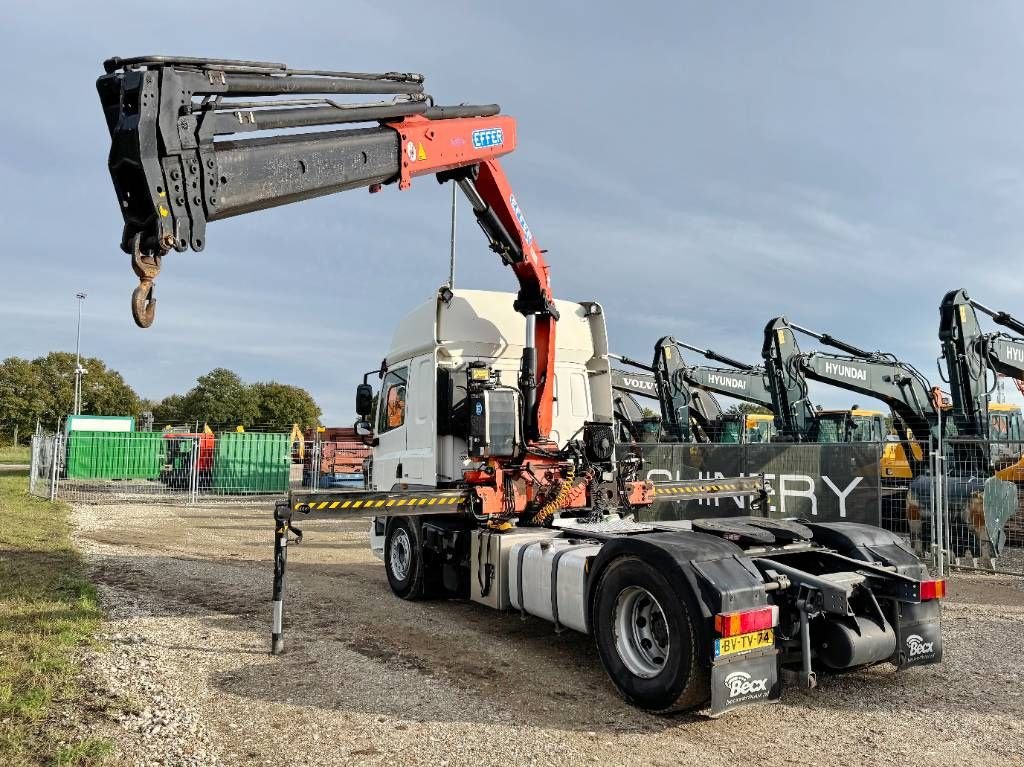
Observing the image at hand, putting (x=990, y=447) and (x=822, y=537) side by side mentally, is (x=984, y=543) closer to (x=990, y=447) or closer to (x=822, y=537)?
(x=990, y=447)

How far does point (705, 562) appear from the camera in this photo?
194 inches

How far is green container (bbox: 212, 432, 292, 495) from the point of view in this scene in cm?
2488

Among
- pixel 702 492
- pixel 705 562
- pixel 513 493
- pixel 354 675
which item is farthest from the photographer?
pixel 702 492

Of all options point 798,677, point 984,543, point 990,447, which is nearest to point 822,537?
point 798,677

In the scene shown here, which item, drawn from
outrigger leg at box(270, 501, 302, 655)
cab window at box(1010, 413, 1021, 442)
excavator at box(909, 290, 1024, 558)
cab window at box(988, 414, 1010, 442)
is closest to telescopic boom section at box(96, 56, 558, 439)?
Result: outrigger leg at box(270, 501, 302, 655)

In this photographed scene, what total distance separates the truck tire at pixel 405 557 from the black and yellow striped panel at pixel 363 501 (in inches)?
57.9

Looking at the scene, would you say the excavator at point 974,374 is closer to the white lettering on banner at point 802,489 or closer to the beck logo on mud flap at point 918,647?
the white lettering on banner at point 802,489

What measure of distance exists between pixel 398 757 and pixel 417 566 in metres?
4.14

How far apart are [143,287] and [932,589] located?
221 inches

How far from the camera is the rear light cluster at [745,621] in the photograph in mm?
4609

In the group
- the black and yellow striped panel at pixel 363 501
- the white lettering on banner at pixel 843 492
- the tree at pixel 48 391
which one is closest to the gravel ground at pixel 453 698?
the black and yellow striped panel at pixel 363 501

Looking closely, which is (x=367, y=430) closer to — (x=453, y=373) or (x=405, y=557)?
(x=405, y=557)

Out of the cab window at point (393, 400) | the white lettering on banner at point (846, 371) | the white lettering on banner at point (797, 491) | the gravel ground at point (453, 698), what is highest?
the white lettering on banner at point (846, 371)

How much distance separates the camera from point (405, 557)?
8836mm
